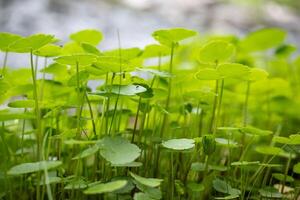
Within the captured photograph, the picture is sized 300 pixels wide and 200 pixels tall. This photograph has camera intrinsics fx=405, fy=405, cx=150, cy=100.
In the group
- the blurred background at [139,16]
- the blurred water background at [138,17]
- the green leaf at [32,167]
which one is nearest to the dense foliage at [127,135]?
the green leaf at [32,167]

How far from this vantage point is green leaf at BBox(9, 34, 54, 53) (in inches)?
27.7

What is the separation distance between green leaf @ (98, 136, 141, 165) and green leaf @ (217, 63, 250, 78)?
215mm

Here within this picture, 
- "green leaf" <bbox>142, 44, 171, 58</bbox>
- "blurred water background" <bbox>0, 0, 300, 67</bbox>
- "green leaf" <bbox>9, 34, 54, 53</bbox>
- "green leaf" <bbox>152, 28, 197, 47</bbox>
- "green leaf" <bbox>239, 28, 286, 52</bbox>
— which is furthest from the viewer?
"blurred water background" <bbox>0, 0, 300, 67</bbox>

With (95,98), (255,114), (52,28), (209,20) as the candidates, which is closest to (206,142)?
(95,98)

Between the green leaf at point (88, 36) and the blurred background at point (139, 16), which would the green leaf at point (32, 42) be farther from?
the blurred background at point (139, 16)

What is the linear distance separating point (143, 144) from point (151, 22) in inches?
163

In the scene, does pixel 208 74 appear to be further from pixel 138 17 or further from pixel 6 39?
pixel 138 17

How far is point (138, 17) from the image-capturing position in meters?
4.93

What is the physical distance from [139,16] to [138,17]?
0.13ft

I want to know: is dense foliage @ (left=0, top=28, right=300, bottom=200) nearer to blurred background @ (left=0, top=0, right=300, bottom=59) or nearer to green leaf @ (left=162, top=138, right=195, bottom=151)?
green leaf @ (left=162, top=138, right=195, bottom=151)

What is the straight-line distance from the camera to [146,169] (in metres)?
0.82

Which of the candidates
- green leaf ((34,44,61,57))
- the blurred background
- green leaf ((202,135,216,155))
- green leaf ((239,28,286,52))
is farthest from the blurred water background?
green leaf ((202,135,216,155))

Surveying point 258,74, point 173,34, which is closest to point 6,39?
point 173,34

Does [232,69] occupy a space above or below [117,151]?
above
